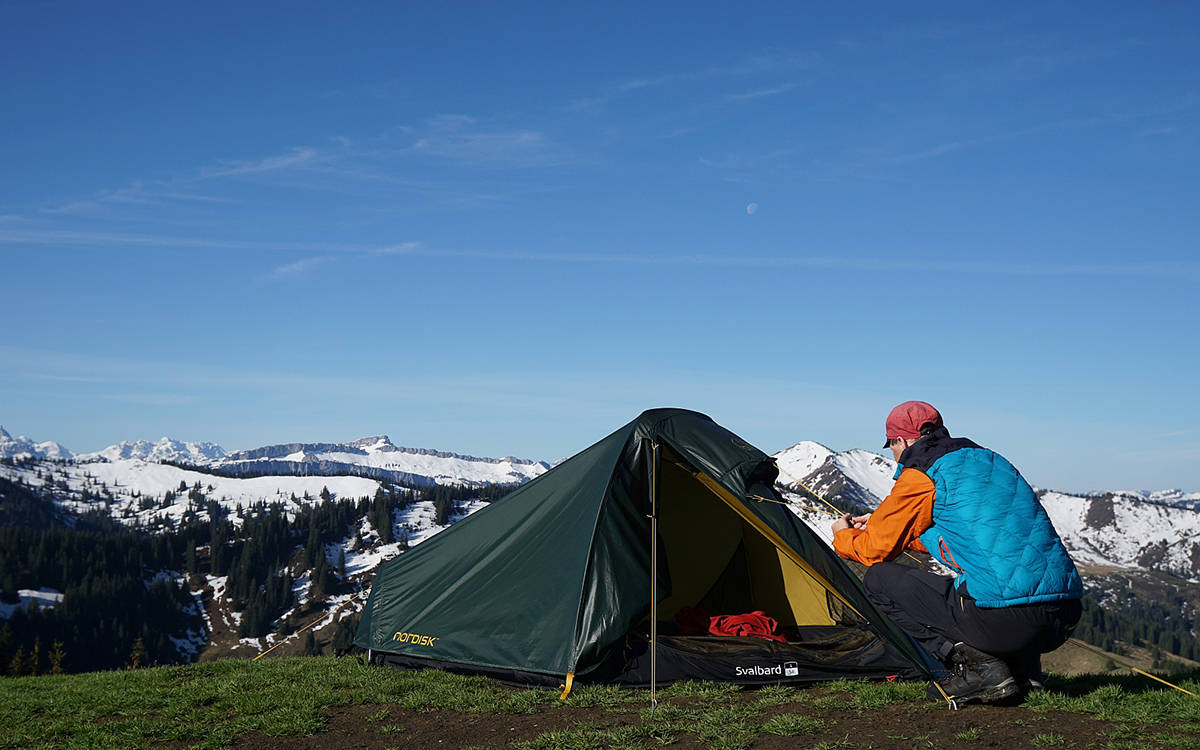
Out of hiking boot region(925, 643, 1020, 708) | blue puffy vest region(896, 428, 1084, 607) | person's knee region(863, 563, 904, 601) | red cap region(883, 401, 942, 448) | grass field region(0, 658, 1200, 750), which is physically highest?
red cap region(883, 401, 942, 448)

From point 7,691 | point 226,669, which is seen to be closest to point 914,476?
point 226,669

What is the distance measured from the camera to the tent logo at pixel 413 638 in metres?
11.4

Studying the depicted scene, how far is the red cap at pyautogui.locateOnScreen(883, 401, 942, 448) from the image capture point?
8062 millimetres

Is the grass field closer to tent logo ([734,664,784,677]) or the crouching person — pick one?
tent logo ([734,664,784,677])

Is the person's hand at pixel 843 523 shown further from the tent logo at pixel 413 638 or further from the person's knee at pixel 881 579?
the tent logo at pixel 413 638

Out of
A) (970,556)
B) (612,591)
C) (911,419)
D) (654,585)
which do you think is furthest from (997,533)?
(612,591)

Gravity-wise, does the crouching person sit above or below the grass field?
above

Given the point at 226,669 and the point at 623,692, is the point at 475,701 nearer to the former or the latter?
the point at 623,692

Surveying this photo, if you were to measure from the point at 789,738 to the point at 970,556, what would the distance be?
7.85 feet

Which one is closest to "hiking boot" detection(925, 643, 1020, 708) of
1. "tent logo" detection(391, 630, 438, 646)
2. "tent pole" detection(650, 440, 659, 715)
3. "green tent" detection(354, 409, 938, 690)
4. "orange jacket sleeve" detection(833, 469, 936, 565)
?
"orange jacket sleeve" detection(833, 469, 936, 565)

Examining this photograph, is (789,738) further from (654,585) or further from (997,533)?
(654,585)

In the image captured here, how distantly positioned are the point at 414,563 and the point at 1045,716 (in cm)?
912

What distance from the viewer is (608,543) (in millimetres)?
10555

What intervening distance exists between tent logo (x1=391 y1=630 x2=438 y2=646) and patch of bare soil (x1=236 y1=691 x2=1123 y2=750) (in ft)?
7.84
